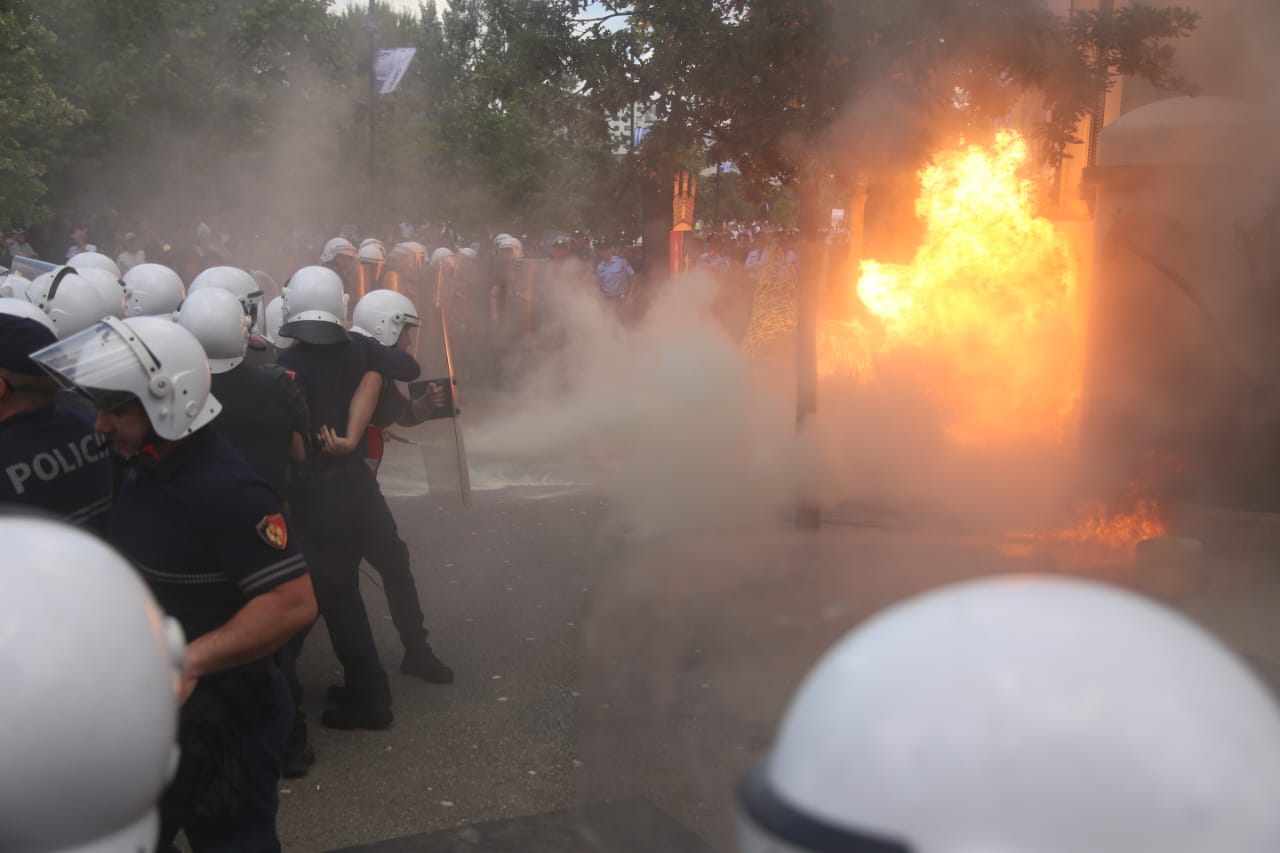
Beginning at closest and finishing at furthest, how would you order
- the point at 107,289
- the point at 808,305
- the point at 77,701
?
the point at 77,701
the point at 107,289
the point at 808,305

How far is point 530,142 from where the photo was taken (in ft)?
111

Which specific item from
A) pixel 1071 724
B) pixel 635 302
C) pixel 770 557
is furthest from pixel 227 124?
pixel 1071 724

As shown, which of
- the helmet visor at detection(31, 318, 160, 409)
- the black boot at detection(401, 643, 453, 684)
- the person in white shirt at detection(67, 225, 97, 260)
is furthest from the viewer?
the person in white shirt at detection(67, 225, 97, 260)

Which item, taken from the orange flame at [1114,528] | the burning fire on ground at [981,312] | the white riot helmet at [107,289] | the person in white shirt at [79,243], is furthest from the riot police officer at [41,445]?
the person in white shirt at [79,243]

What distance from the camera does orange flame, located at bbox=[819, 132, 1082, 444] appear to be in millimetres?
9750

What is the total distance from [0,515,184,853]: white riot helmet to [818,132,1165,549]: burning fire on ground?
8.39m

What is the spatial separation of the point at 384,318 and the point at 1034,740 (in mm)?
4810

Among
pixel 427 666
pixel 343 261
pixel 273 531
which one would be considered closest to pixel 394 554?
pixel 427 666

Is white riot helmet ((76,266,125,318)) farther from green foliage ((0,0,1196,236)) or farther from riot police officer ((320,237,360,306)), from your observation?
riot police officer ((320,237,360,306))

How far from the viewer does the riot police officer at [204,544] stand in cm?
265

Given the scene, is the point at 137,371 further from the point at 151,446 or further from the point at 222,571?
the point at 222,571

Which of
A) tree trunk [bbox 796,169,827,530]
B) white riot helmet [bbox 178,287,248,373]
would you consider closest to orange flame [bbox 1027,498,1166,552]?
tree trunk [bbox 796,169,827,530]

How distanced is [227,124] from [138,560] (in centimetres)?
2477

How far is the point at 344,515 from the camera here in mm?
4938
